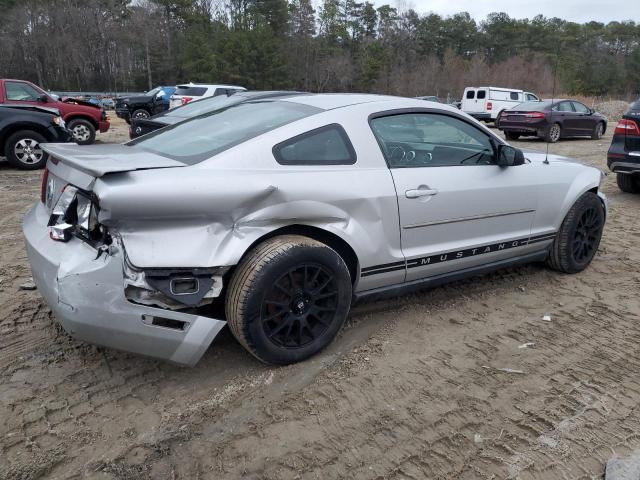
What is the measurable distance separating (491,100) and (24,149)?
19.4 metres

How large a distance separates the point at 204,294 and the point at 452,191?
5.79 ft

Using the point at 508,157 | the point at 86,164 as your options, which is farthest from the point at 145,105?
the point at 86,164

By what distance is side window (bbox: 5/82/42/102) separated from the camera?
35.7ft

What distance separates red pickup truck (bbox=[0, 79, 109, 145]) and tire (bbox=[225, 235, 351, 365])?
914 cm

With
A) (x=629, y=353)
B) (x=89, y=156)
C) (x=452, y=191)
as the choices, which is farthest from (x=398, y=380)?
(x=89, y=156)

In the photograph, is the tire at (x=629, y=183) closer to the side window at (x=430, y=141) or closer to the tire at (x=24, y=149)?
the side window at (x=430, y=141)

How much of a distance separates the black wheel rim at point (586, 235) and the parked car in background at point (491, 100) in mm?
19728

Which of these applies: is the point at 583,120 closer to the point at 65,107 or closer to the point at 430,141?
the point at 65,107

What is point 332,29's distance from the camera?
73.9 meters

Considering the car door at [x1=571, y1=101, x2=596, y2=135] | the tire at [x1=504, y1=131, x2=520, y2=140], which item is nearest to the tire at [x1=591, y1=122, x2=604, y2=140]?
the car door at [x1=571, y1=101, x2=596, y2=135]

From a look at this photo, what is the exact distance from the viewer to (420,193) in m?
3.27

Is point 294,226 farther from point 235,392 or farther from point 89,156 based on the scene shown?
point 89,156

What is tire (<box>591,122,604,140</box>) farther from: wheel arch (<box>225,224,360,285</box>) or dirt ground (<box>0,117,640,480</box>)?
wheel arch (<box>225,224,360,285</box>)

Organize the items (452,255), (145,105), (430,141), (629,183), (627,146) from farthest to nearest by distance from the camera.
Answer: (145,105) < (629,183) < (627,146) < (430,141) < (452,255)
